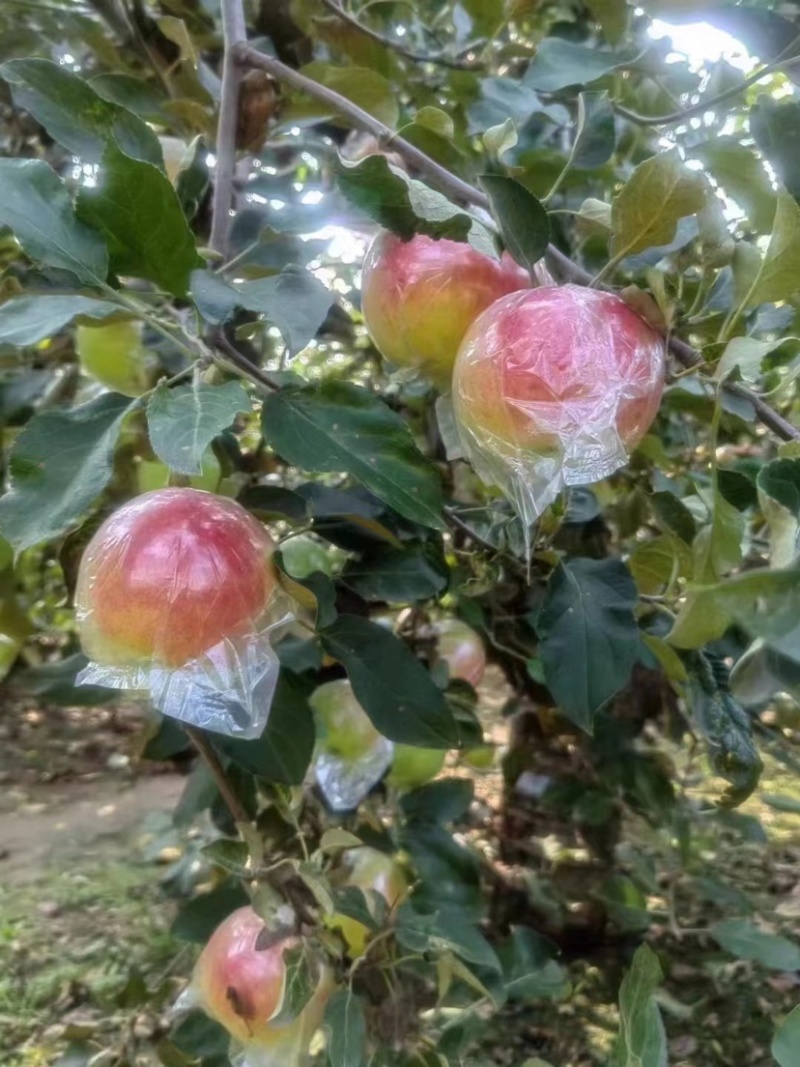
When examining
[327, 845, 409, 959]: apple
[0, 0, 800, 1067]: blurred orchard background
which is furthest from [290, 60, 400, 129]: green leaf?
[327, 845, 409, 959]: apple

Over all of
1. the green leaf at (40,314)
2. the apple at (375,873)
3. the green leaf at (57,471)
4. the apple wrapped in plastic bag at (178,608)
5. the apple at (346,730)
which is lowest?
the apple at (375,873)

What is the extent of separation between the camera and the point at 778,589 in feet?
1.20

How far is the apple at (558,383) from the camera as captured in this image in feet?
1.65

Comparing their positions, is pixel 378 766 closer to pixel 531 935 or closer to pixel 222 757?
pixel 222 757

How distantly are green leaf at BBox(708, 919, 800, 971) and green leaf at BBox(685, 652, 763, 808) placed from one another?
1.60 ft

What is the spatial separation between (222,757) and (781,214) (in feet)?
2.31

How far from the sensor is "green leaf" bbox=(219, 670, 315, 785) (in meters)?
0.75

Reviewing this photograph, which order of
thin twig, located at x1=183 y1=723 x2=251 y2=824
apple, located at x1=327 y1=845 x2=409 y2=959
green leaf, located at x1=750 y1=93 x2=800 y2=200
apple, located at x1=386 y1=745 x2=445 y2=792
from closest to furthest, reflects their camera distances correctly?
green leaf, located at x1=750 y1=93 x2=800 y2=200 < thin twig, located at x1=183 y1=723 x2=251 y2=824 < apple, located at x1=327 y1=845 x2=409 y2=959 < apple, located at x1=386 y1=745 x2=445 y2=792

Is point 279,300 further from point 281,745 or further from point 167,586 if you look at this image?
point 281,745

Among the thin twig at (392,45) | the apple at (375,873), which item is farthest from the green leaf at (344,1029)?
the thin twig at (392,45)

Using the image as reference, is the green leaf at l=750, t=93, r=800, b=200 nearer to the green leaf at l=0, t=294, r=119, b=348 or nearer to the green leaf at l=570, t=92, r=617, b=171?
the green leaf at l=570, t=92, r=617, b=171

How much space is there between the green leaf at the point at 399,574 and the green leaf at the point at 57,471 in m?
0.25

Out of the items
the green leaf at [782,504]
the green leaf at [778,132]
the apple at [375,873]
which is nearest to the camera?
the green leaf at [782,504]

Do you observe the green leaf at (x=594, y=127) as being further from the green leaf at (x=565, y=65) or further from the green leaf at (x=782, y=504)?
the green leaf at (x=782, y=504)
